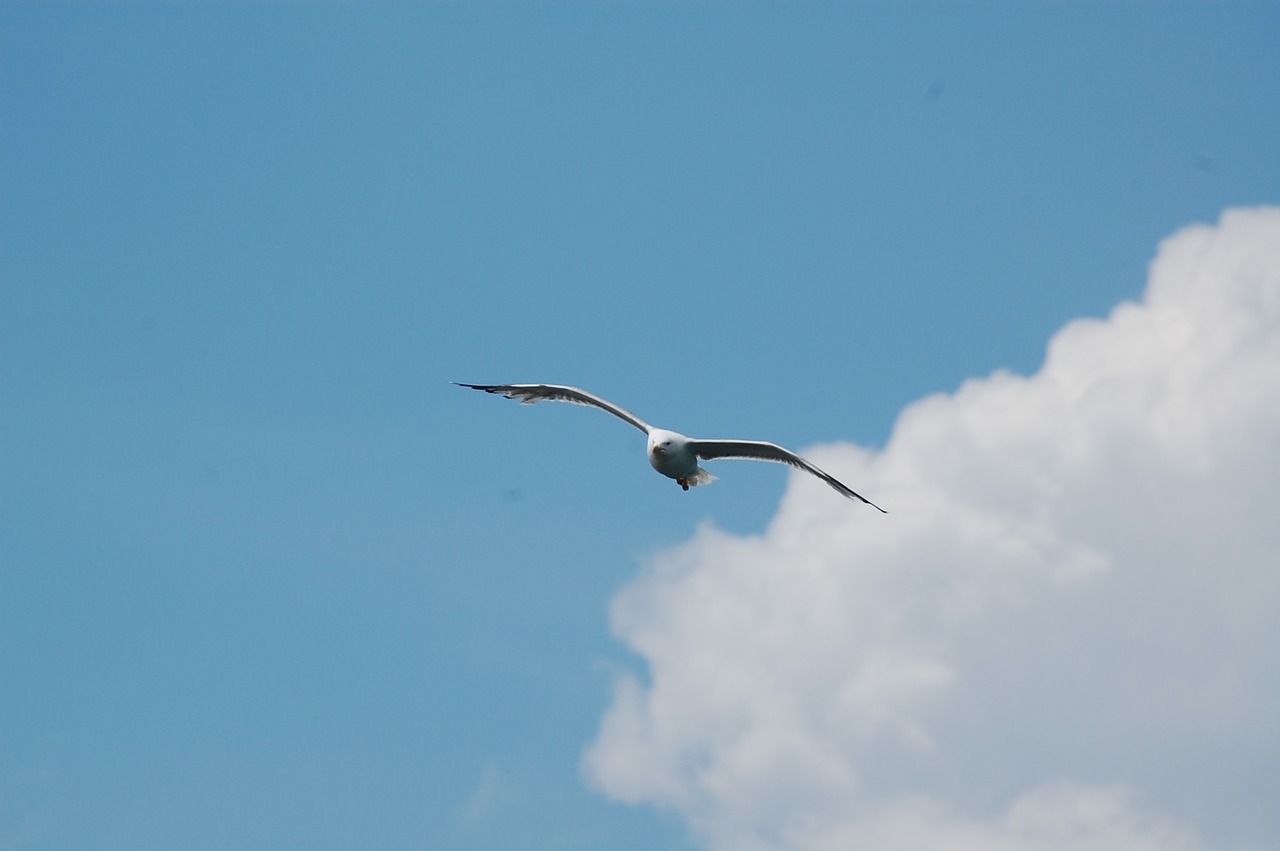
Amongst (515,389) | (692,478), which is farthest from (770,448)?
(515,389)

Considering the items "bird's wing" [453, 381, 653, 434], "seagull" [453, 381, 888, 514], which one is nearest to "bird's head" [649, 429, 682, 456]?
"seagull" [453, 381, 888, 514]

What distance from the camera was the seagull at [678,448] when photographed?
152 ft

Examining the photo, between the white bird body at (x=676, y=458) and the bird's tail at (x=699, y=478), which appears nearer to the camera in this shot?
the white bird body at (x=676, y=458)

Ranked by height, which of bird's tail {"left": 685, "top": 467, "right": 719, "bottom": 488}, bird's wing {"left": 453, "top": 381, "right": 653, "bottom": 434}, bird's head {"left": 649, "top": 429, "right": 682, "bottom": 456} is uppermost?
bird's wing {"left": 453, "top": 381, "right": 653, "bottom": 434}

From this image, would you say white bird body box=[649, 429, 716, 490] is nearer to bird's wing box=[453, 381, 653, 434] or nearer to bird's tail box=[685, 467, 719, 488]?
bird's tail box=[685, 467, 719, 488]

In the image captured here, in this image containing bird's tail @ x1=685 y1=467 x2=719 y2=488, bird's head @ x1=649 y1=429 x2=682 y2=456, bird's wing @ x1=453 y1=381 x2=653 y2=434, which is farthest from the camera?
bird's wing @ x1=453 y1=381 x2=653 y2=434

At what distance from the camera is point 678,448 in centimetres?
4662

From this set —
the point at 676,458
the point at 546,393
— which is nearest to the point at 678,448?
the point at 676,458

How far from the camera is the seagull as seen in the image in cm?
4638

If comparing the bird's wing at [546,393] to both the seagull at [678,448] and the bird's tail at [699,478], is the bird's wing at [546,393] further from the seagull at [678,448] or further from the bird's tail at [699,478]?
the bird's tail at [699,478]

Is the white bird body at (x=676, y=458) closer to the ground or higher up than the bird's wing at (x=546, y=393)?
closer to the ground

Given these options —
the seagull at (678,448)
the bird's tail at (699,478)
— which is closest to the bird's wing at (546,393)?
the seagull at (678,448)

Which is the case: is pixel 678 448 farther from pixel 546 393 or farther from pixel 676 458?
pixel 546 393

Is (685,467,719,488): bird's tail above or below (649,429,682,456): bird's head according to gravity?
above
